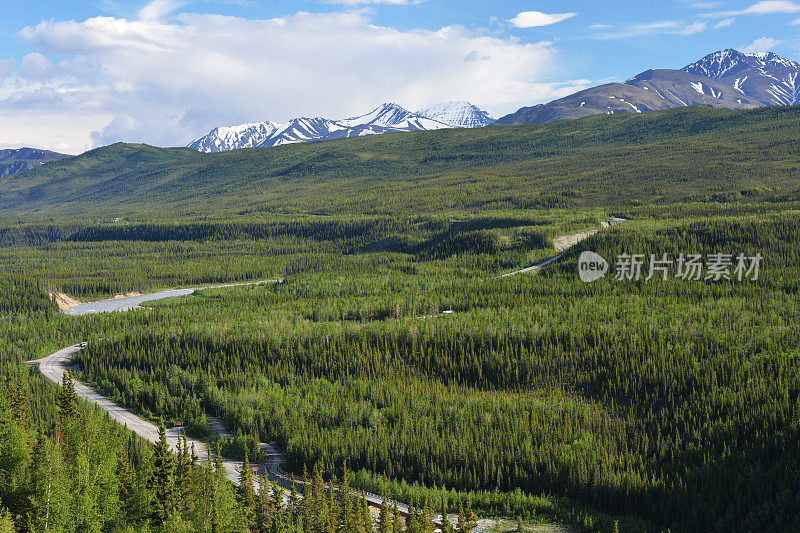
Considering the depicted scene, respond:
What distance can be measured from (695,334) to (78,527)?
7638 centimetres

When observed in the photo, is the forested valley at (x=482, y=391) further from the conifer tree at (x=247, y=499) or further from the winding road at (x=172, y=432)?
the winding road at (x=172, y=432)

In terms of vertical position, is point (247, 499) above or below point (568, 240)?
below

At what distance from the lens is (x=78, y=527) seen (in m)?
54.0

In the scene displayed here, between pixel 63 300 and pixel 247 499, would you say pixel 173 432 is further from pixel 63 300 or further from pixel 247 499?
pixel 63 300

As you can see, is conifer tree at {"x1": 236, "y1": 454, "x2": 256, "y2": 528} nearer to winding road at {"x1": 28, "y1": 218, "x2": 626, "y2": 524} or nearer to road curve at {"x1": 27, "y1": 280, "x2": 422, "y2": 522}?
road curve at {"x1": 27, "y1": 280, "x2": 422, "y2": 522}

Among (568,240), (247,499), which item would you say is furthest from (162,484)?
(568,240)

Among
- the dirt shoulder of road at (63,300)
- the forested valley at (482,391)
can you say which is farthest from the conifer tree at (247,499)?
the dirt shoulder of road at (63,300)

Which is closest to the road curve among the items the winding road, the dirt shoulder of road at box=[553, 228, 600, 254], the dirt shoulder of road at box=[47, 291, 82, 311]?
the winding road

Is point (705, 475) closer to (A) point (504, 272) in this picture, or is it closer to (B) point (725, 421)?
(B) point (725, 421)

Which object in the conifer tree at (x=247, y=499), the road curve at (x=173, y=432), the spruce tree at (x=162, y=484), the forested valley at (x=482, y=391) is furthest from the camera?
the road curve at (x=173, y=432)

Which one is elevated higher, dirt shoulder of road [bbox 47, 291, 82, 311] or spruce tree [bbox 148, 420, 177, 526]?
dirt shoulder of road [bbox 47, 291, 82, 311]

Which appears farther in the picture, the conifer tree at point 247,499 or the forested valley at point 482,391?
the forested valley at point 482,391

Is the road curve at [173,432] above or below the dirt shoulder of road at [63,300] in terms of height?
below

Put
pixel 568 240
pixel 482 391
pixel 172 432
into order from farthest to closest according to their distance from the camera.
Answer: pixel 568 240, pixel 482 391, pixel 172 432
